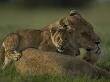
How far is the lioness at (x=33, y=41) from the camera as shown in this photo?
862cm

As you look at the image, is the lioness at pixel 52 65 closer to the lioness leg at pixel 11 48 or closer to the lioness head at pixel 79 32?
the lioness leg at pixel 11 48

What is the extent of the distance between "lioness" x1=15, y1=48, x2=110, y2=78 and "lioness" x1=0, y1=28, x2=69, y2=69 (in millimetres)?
285

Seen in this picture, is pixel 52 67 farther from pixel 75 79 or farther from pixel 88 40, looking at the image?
pixel 88 40

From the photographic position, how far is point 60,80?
26.3 feet

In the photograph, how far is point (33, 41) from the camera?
28.9 feet

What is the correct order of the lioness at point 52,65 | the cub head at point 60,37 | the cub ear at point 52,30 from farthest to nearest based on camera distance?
the cub ear at point 52,30 → the cub head at point 60,37 → the lioness at point 52,65

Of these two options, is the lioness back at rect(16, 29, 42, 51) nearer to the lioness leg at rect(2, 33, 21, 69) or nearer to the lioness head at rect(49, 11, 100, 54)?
the lioness leg at rect(2, 33, 21, 69)

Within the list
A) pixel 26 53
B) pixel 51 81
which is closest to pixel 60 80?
pixel 51 81

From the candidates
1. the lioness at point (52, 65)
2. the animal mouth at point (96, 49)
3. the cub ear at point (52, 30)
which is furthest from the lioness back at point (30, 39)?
the animal mouth at point (96, 49)

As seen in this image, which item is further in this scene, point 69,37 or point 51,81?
point 69,37

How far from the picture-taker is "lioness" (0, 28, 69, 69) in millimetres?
8625

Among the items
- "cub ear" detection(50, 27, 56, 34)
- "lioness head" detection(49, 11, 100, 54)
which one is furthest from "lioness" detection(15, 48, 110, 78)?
"lioness head" detection(49, 11, 100, 54)

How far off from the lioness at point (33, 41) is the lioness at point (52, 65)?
285 millimetres

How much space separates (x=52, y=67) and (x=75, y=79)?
0.38 m
